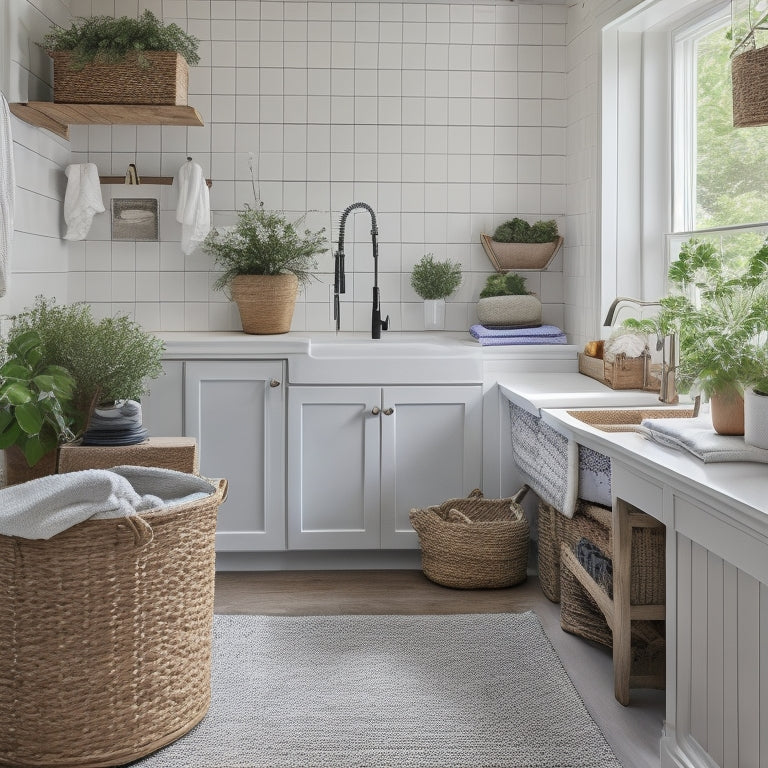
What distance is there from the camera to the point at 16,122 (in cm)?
346

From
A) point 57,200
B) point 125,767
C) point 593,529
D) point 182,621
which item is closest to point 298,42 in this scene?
point 57,200

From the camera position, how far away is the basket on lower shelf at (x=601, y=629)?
2.65 metres

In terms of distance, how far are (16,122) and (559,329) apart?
2.43 meters

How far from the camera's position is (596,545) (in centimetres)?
288

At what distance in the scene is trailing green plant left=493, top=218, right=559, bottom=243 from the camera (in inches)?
167

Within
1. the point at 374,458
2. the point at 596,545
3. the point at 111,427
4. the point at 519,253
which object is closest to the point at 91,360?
the point at 111,427

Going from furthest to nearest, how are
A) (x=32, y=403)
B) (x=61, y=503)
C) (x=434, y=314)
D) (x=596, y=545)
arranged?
(x=434, y=314)
(x=596, y=545)
(x=32, y=403)
(x=61, y=503)

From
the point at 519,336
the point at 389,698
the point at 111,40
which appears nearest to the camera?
the point at 389,698

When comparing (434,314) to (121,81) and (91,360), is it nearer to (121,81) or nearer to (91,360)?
(121,81)

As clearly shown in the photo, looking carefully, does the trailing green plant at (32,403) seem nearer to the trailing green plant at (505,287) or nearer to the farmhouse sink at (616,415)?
the farmhouse sink at (616,415)

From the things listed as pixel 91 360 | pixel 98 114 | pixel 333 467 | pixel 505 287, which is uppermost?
pixel 98 114

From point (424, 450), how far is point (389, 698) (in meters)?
1.35

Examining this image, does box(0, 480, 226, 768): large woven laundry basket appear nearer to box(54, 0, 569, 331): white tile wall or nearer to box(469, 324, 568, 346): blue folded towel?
box(469, 324, 568, 346): blue folded towel

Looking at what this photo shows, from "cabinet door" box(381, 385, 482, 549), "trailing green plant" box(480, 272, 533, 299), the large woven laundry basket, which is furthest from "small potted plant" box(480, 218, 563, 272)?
the large woven laundry basket
